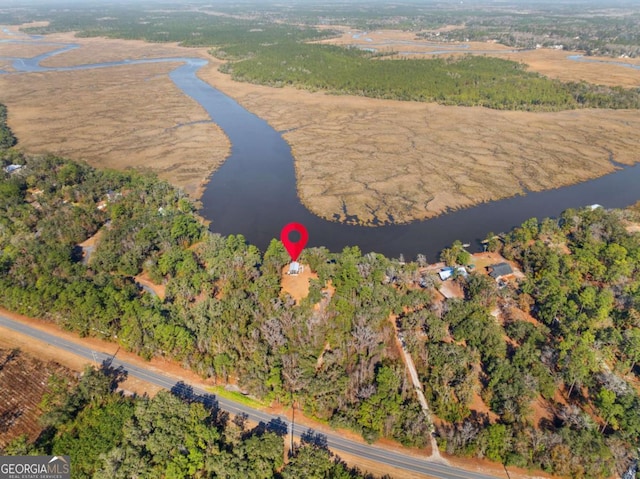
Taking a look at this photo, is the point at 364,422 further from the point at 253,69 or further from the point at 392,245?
the point at 253,69

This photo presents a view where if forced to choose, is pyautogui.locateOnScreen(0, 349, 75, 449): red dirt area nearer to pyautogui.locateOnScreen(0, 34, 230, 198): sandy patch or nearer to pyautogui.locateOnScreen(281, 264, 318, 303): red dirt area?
pyautogui.locateOnScreen(281, 264, 318, 303): red dirt area

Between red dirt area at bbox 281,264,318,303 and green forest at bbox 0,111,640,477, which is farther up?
green forest at bbox 0,111,640,477

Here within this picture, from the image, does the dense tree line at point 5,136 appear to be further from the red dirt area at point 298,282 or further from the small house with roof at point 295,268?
the red dirt area at point 298,282

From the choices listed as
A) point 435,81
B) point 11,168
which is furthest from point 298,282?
point 435,81

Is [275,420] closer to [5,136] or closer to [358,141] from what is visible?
[358,141]

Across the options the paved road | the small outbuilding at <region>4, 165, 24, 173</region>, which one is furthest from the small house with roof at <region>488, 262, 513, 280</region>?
the small outbuilding at <region>4, 165, 24, 173</region>

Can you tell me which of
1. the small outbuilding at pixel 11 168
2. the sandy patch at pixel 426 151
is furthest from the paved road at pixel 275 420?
the small outbuilding at pixel 11 168
